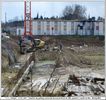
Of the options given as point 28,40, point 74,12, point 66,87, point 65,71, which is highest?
point 74,12

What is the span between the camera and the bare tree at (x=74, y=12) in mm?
7516

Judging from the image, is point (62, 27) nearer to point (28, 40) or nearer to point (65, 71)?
point (28, 40)

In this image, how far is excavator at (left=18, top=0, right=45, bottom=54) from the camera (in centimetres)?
755

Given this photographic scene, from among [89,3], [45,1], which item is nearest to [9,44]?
[45,1]

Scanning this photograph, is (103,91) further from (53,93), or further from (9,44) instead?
(9,44)

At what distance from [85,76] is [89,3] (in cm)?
101

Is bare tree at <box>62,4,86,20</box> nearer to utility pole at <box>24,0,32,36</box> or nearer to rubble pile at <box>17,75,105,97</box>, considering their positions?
utility pole at <box>24,0,32,36</box>

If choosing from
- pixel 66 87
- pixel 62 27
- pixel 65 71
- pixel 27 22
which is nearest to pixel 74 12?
pixel 62 27

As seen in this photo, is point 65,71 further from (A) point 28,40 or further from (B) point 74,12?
(B) point 74,12

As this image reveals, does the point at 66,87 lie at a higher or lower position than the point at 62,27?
lower

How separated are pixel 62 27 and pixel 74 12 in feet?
0.88

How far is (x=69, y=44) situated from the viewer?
7.57 m

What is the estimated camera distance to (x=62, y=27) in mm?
7539

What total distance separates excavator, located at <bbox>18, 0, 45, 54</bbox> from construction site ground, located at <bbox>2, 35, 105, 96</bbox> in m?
0.08
